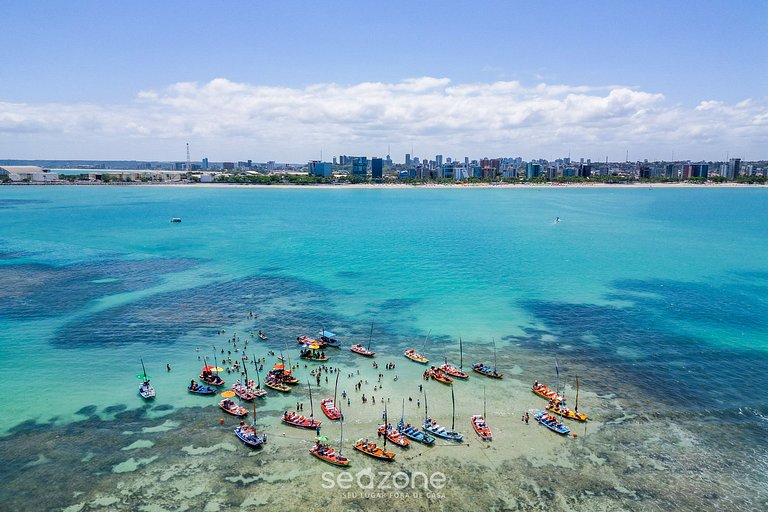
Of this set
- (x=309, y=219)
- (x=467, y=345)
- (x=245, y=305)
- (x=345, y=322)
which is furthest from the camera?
→ (x=309, y=219)

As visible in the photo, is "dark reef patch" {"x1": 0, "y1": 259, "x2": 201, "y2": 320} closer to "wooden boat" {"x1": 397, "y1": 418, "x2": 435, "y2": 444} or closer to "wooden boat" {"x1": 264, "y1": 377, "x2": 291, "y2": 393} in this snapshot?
"wooden boat" {"x1": 264, "y1": 377, "x2": 291, "y2": 393}

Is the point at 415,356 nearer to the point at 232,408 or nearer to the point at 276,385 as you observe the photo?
the point at 276,385

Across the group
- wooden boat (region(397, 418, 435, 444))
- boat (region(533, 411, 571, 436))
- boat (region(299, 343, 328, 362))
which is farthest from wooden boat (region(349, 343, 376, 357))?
boat (region(533, 411, 571, 436))

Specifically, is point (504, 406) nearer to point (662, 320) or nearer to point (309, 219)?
point (662, 320)

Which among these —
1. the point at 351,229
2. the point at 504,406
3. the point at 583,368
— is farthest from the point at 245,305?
the point at 351,229

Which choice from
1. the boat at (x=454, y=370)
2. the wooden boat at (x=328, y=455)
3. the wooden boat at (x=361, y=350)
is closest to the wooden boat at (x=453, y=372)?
the boat at (x=454, y=370)

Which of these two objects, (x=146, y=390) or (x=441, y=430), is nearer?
(x=441, y=430)

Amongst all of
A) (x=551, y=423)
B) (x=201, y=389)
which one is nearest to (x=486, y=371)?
(x=551, y=423)
